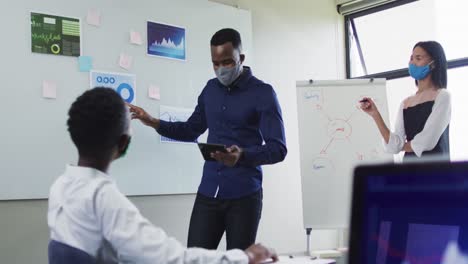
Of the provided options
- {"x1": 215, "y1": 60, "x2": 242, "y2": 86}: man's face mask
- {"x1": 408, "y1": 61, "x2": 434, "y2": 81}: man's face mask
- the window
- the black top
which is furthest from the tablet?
the window

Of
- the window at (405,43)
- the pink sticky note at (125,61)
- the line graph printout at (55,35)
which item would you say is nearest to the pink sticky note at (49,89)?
the line graph printout at (55,35)

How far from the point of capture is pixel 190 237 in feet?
7.55

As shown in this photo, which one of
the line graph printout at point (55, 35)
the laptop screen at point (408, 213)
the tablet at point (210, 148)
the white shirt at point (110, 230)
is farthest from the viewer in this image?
the line graph printout at point (55, 35)

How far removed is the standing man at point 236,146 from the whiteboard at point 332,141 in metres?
1.11

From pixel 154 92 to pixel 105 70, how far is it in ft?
1.03

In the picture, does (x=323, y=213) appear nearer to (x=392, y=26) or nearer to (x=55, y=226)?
(x=392, y=26)

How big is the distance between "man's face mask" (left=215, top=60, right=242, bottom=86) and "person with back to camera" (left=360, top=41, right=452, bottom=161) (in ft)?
3.23

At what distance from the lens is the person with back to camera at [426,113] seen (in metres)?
2.65

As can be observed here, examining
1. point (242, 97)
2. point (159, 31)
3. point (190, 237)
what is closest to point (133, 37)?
point (159, 31)

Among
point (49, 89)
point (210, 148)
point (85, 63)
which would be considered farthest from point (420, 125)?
point (49, 89)

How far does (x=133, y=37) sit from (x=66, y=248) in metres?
1.84

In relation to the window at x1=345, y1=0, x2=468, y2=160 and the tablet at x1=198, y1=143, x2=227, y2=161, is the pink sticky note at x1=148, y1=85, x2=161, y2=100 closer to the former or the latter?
the tablet at x1=198, y1=143, x2=227, y2=161

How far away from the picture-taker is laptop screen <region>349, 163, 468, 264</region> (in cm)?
57

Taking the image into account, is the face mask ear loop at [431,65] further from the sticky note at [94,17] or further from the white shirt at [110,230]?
the white shirt at [110,230]
